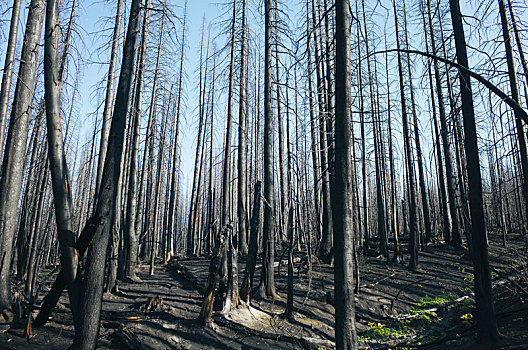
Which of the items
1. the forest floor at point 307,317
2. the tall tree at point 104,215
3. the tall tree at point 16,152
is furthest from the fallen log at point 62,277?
the tall tree at point 16,152

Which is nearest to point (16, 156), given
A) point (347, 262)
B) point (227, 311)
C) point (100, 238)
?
point (100, 238)

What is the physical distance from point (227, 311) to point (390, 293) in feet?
17.1

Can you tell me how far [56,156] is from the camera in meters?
4.36

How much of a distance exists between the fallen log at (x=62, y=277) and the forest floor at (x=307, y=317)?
22 cm

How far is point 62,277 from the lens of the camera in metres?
4.73

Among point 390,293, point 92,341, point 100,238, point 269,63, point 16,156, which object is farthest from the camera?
point 390,293

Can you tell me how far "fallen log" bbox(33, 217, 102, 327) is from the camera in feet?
14.0

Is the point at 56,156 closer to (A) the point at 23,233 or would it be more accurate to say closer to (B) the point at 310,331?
(B) the point at 310,331

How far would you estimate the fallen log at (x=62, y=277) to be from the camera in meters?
4.27

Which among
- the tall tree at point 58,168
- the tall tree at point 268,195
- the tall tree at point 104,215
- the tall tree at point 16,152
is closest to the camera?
the tall tree at point 104,215

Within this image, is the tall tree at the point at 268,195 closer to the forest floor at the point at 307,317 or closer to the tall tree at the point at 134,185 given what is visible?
the forest floor at the point at 307,317

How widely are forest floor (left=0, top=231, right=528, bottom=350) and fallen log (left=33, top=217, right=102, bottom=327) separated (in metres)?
0.22

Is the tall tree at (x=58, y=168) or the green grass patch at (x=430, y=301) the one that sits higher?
the tall tree at (x=58, y=168)

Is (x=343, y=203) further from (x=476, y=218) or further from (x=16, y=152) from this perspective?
(x=16, y=152)
